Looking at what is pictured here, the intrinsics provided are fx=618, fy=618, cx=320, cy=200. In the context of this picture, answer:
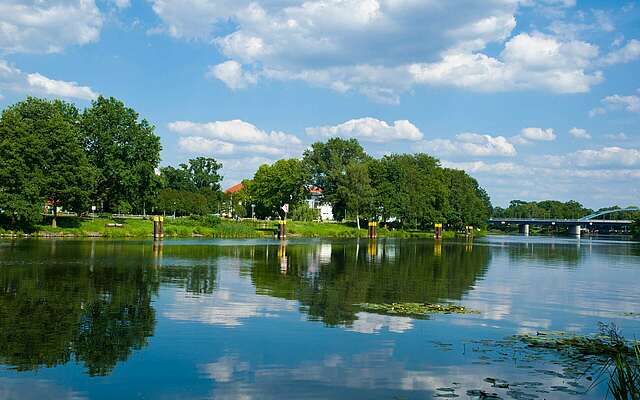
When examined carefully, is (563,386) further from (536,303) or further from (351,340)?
(536,303)

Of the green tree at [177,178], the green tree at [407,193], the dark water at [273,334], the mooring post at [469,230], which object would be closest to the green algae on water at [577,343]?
the dark water at [273,334]

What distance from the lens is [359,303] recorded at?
23.1 meters

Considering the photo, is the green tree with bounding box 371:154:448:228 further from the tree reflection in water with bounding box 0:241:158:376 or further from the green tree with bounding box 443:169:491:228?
the tree reflection in water with bounding box 0:241:158:376

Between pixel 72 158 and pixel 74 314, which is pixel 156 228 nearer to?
pixel 72 158

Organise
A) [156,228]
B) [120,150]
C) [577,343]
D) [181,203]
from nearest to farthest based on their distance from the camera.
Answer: [577,343]
[156,228]
[120,150]
[181,203]

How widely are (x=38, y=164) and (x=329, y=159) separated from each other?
221ft

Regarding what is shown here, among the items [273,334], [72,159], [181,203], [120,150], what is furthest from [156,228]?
[181,203]

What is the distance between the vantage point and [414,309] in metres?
21.7

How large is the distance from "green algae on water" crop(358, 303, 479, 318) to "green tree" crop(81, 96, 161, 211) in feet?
224

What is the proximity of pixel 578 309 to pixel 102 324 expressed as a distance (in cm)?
1742

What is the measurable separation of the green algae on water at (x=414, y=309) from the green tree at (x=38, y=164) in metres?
55.4

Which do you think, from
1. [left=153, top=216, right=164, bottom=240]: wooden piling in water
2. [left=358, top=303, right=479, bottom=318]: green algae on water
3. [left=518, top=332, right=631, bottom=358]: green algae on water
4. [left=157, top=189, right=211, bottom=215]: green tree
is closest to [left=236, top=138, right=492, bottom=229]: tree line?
[left=157, top=189, right=211, bottom=215]: green tree

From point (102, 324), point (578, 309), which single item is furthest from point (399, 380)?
point (578, 309)

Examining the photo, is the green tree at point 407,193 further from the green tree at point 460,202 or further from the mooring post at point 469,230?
the mooring post at point 469,230
